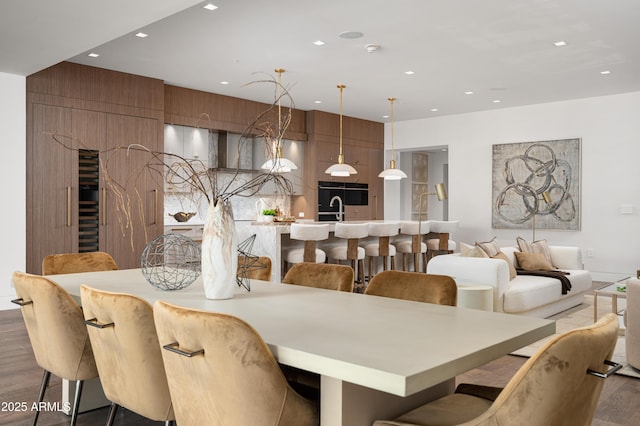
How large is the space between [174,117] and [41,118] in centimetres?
190

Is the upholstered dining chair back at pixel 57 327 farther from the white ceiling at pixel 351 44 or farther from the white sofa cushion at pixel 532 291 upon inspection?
the white sofa cushion at pixel 532 291

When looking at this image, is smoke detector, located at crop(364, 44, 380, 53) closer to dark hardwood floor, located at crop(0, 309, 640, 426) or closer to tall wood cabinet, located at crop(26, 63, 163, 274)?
tall wood cabinet, located at crop(26, 63, 163, 274)

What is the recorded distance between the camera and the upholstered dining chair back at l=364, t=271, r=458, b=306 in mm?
2365

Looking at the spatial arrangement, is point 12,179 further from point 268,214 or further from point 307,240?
point 307,240

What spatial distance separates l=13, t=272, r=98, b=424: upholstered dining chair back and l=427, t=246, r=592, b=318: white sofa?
3.78 metres

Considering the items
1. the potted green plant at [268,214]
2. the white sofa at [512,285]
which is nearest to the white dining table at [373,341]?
the white sofa at [512,285]

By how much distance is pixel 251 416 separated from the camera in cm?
148

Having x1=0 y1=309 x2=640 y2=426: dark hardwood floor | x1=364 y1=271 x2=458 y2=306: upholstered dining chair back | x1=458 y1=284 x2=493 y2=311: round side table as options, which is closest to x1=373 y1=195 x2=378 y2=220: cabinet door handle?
x1=458 y1=284 x2=493 y2=311: round side table

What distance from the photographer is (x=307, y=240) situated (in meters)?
6.18

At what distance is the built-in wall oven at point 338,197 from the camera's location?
31.9ft

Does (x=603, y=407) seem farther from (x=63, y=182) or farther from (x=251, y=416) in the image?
(x=63, y=182)

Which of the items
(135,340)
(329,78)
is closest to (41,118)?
(329,78)

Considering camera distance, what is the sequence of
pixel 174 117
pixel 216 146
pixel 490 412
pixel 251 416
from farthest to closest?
pixel 216 146 → pixel 174 117 → pixel 251 416 → pixel 490 412

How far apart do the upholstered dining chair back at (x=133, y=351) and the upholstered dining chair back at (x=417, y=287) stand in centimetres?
110
